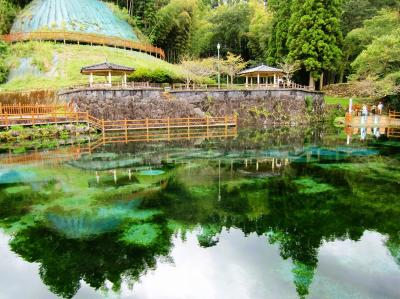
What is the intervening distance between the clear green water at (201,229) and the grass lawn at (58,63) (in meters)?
21.2

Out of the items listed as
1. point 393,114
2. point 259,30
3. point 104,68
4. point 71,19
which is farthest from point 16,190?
point 259,30

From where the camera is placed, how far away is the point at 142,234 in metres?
8.97

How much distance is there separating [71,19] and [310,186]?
42.4 meters

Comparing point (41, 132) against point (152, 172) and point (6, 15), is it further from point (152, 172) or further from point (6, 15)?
point (6, 15)

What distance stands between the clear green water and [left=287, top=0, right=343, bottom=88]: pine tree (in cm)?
2290

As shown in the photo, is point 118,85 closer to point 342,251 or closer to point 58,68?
point 58,68

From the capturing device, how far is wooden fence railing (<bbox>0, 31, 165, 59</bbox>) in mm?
42900

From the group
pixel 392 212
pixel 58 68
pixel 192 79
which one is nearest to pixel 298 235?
pixel 392 212

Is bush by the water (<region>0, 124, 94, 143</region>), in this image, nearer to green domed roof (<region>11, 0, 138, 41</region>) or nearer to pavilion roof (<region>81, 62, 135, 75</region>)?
pavilion roof (<region>81, 62, 135, 75</region>)

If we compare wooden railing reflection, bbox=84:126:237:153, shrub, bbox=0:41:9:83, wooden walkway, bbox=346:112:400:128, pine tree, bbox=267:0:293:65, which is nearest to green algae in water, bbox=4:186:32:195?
wooden railing reflection, bbox=84:126:237:153

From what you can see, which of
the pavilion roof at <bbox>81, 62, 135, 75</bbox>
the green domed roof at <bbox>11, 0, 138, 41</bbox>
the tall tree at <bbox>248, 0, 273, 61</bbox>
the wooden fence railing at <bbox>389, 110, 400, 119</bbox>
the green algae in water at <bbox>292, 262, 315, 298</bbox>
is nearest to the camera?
the green algae in water at <bbox>292, 262, 315, 298</bbox>

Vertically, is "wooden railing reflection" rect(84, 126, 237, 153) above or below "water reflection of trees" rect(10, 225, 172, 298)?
above

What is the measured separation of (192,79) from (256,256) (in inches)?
1216

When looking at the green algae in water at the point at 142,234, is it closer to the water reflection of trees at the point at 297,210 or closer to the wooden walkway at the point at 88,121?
the water reflection of trees at the point at 297,210
